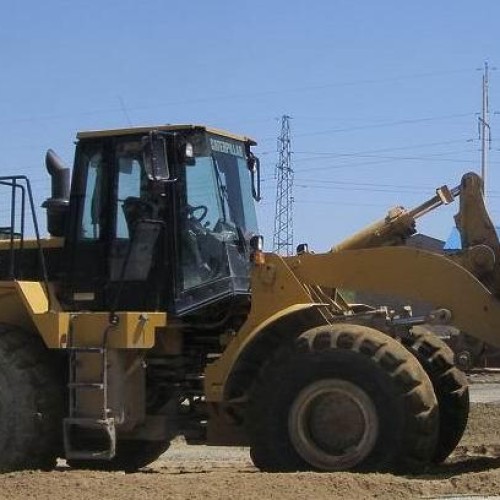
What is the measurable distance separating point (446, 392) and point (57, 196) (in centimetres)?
395

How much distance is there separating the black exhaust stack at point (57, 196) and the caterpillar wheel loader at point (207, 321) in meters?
0.02

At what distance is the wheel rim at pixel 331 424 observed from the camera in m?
8.64

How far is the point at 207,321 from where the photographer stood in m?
10.0

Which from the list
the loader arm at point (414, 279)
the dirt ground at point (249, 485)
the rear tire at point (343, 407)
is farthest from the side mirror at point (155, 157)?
the dirt ground at point (249, 485)

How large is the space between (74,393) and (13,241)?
167 cm

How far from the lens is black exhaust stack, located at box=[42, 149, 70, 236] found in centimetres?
1009

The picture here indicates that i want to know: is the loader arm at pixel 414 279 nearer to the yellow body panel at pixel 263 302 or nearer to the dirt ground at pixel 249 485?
the yellow body panel at pixel 263 302

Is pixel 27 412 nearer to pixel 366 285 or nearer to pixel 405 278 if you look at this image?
pixel 366 285

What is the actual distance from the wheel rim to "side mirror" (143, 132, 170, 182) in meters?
2.15

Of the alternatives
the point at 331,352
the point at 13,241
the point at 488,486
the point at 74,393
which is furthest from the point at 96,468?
the point at 488,486

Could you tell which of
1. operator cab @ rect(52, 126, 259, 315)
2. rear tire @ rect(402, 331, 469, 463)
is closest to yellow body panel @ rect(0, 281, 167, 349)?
operator cab @ rect(52, 126, 259, 315)

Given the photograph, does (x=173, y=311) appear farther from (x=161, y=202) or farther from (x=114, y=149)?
(x=114, y=149)

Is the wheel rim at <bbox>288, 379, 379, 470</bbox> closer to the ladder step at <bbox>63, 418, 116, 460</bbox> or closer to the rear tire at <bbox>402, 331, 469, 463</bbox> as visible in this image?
the rear tire at <bbox>402, 331, 469, 463</bbox>

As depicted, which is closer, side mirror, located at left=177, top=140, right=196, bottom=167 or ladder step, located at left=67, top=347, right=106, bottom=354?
ladder step, located at left=67, top=347, right=106, bottom=354
